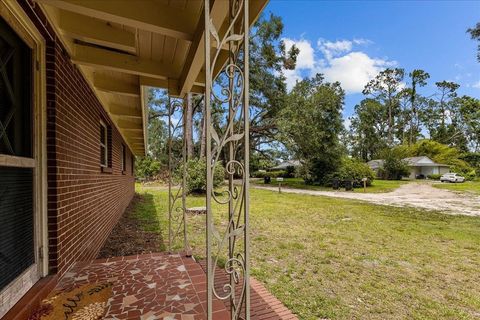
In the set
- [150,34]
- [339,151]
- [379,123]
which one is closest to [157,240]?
[150,34]

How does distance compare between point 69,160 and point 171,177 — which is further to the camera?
point 171,177

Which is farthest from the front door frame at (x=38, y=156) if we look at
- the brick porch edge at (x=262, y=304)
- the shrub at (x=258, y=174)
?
the shrub at (x=258, y=174)

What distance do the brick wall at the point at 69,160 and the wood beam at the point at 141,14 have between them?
18.1 inches

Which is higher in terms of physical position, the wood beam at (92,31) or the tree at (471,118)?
the tree at (471,118)

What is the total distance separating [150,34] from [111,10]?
2.22 feet

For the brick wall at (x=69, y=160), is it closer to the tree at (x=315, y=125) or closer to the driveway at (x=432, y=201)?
the driveway at (x=432, y=201)

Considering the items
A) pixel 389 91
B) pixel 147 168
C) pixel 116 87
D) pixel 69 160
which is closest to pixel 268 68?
pixel 147 168

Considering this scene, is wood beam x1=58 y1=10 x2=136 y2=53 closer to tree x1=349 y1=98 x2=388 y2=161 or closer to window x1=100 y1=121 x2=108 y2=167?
window x1=100 y1=121 x2=108 y2=167

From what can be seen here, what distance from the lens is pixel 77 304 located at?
6.75 ft

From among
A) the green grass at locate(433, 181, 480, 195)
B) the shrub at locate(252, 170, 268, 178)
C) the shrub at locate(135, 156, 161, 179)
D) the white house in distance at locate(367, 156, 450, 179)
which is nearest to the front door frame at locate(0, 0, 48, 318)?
the green grass at locate(433, 181, 480, 195)

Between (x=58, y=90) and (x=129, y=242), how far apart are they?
3276 mm

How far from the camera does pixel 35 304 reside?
1.85 metres

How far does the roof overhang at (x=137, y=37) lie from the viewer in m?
1.78

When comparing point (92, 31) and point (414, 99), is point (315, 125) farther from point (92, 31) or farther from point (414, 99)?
point (414, 99)
